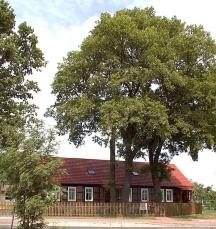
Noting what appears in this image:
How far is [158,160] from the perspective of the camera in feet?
135

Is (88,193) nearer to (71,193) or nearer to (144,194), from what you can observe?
(71,193)

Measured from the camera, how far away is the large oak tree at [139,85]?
112ft

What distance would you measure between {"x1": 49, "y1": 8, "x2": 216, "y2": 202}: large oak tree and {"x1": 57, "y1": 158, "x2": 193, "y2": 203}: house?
17.7 feet

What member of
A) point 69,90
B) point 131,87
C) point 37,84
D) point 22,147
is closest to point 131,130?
point 131,87

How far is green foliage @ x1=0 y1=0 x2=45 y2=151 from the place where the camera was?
2152cm

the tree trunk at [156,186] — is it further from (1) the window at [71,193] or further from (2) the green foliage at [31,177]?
(2) the green foliage at [31,177]

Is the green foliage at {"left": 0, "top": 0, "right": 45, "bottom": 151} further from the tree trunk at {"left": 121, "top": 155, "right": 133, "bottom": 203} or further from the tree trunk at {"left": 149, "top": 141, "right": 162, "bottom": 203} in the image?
the tree trunk at {"left": 149, "top": 141, "right": 162, "bottom": 203}

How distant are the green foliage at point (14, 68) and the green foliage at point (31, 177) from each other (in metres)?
5.47

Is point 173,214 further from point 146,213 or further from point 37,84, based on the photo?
point 37,84

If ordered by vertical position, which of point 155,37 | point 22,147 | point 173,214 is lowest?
point 173,214

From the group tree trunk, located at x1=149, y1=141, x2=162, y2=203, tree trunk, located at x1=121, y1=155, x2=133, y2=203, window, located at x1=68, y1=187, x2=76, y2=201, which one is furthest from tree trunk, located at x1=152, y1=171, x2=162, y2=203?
window, located at x1=68, y1=187, x2=76, y2=201

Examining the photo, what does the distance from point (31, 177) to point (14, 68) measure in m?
9.99

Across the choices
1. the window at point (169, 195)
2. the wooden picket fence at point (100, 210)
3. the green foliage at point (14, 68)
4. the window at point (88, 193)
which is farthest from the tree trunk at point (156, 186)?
the green foliage at point (14, 68)

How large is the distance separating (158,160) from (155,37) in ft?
43.3
